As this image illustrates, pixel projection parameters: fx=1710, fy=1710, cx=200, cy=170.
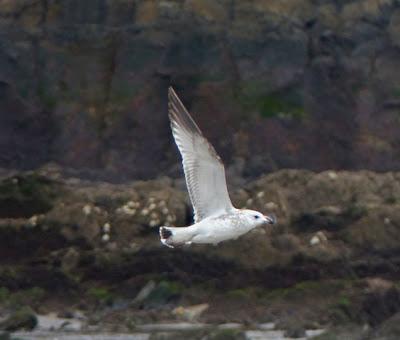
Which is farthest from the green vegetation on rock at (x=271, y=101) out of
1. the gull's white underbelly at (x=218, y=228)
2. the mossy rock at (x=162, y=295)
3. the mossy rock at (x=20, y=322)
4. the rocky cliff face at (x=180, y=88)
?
the gull's white underbelly at (x=218, y=228)

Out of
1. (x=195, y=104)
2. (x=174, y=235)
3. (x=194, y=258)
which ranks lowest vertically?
(x=194, y=258)

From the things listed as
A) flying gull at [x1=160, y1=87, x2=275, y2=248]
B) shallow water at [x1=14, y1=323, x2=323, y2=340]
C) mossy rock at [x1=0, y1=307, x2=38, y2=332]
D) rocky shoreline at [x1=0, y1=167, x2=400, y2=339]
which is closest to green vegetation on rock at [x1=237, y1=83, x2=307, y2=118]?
rocky shoreline at [x1=0, y1=167, x2=400, y2=339]

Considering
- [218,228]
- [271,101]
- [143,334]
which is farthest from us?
[271,101]

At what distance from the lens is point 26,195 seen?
2006cm

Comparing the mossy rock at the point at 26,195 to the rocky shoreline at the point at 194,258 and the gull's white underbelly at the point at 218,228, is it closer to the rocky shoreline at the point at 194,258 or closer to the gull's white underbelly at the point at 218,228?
the rocky shoreline at the point at 194,258

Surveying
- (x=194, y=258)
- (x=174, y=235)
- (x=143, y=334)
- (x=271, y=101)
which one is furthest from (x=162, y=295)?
(x=271, y=101)

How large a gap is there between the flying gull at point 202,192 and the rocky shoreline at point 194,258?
288 centimetres

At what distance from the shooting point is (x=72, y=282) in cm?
1894

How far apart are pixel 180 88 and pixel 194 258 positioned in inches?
142

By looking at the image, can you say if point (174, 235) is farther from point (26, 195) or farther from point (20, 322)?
point (26, 195)

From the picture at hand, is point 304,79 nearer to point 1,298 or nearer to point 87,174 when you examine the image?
point 87,174

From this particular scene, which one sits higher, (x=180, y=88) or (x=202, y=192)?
(x=180, y=88)

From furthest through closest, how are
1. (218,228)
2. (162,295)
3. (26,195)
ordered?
(26,195) < (162,295) < (218,228)

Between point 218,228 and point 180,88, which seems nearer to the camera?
point 218,228
